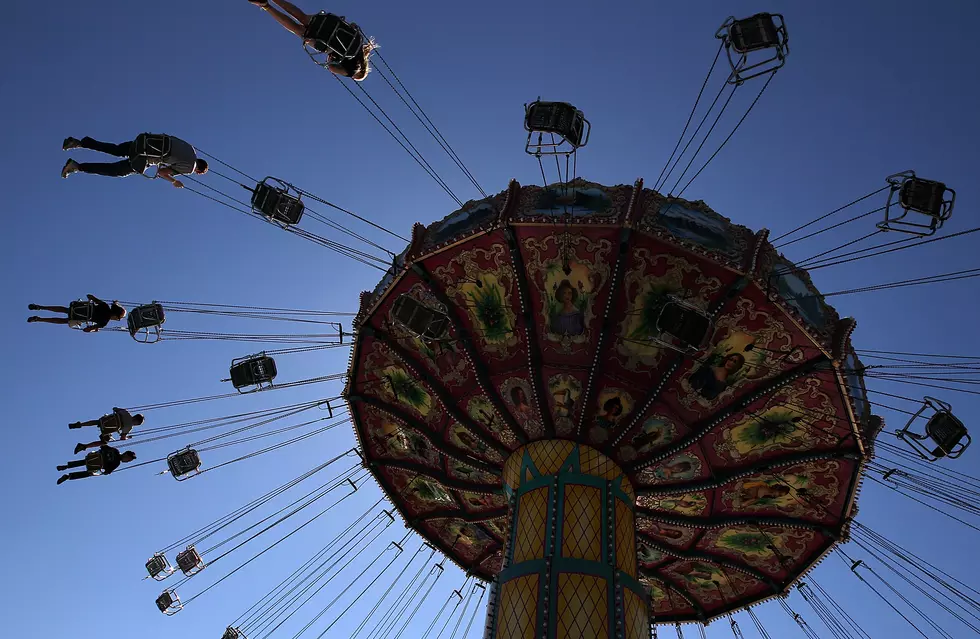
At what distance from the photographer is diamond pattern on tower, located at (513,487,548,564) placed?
11953 millimetres

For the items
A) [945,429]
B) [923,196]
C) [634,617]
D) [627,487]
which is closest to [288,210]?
[627,487]

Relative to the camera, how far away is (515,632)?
1110 centimetres

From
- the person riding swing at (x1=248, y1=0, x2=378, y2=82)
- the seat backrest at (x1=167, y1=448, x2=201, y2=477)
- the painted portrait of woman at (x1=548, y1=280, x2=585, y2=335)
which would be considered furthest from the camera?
the seat backrest at (x1=167, y1=448, x2=201, y2=477)

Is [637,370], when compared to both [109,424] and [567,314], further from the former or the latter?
[109,424]

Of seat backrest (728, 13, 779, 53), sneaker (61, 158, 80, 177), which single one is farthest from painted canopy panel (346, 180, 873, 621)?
sneaker (61, 158, 80, 177)

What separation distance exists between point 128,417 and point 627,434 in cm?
953

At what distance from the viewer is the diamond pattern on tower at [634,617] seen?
37.3ft

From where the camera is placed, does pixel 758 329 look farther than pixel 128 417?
No

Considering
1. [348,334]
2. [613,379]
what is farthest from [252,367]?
[613,379]

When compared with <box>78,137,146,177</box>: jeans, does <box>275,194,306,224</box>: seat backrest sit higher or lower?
lower

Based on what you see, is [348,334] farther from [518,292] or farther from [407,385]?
[518,292]

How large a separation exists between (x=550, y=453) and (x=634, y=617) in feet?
9.65

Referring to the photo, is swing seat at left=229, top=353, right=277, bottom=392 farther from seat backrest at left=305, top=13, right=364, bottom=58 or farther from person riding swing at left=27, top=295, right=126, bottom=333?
seat backrest at left=305, top=13, right=364, bottom=58

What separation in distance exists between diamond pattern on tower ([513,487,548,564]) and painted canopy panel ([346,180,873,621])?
52 centimetres
